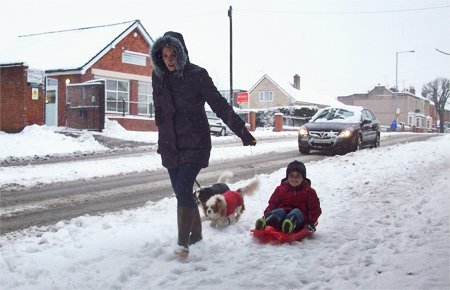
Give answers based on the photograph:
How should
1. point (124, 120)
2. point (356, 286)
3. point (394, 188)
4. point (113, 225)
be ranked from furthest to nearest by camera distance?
point (124, 120)
point (394, 188)
point (113, 225)
point (356, 286)

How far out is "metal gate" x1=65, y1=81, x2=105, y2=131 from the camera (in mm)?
23781

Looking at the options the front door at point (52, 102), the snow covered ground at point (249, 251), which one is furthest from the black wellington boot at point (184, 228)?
the front door at point (52, 102)

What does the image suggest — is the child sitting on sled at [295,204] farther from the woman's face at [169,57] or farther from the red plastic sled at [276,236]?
the woman's face at [169,57]

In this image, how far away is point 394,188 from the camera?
8102 mm

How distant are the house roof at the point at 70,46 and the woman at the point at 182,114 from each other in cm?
2409

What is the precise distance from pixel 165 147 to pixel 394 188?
16.4ft

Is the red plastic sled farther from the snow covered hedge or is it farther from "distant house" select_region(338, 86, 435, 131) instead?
"distant house" select_region(338, 86, 435, 131)

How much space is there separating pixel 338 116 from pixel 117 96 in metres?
17.1

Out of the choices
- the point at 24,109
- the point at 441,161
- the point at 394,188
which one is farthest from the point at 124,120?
the point at 394,188

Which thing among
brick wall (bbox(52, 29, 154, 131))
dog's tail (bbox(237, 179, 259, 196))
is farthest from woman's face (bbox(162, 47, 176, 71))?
brick wall (bbox(52, 29, 154, 131))

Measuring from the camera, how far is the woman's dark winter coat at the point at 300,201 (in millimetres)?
5430

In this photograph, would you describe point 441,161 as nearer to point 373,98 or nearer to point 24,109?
point 24,109

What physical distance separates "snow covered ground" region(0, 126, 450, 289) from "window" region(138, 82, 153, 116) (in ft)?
79.4

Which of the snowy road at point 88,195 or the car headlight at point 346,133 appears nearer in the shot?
the snowy road at point 88,195
